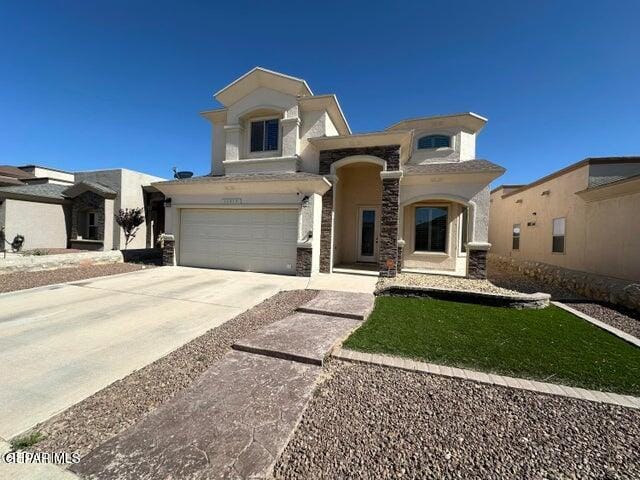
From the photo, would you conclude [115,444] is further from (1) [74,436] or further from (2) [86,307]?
(2) [86,307]

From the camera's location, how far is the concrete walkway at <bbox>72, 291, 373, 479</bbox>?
2014 millimetres

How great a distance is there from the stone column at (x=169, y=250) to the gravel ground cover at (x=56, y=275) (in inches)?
30.5

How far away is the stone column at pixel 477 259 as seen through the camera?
9.94 metres

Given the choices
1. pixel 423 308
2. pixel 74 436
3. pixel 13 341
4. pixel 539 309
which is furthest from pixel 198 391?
pixel 539 309

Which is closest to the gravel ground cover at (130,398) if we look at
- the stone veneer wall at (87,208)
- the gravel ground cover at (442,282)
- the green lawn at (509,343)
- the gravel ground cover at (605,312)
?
the green lawn at (509,343)

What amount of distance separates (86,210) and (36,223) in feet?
7.39

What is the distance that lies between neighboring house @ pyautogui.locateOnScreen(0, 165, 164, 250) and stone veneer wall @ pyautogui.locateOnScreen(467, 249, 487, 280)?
1776 cm

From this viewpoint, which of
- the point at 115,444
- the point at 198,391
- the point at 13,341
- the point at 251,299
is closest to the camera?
the point at 115,444

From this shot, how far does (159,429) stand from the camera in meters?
2.39

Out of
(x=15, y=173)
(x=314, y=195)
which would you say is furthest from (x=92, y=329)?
(x=15, y=173)

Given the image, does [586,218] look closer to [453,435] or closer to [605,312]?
[605,312]

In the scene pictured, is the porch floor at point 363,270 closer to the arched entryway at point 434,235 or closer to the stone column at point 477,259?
the arched entryway at point 434,235

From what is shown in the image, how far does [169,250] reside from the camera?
11.4 m

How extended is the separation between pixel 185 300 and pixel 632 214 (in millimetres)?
13544
